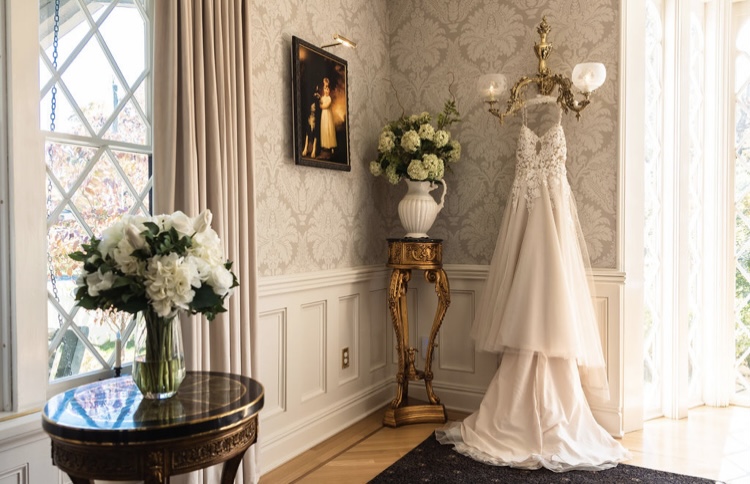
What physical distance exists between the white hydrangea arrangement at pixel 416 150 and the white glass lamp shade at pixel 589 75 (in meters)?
0.73

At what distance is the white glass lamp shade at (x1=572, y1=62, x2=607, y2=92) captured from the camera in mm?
3033

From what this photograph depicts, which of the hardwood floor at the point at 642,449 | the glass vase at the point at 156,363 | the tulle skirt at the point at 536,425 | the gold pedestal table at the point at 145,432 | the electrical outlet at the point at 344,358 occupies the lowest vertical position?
the hardwood floor at the point at 642,449

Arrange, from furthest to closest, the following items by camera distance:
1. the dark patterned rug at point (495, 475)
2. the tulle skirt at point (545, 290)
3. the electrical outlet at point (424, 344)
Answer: the electrical outlet at point (424, 344) → the tulle skirt at point (545, 290) → the dark patterned rug at point (495, 475)

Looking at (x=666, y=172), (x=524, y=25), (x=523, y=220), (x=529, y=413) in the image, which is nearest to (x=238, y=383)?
(x=529, y=413)

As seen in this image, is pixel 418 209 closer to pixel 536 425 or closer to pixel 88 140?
pixel 536 425

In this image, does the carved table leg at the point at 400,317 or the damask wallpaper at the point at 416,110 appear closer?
the damask wallpaper at the point at 416,110

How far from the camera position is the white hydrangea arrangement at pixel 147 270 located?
156cm

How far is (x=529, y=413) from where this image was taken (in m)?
3.04

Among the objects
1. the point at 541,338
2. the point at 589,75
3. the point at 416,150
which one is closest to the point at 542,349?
the point at 541,338

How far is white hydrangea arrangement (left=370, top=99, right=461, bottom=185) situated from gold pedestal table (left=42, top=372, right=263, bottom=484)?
203 centimetres

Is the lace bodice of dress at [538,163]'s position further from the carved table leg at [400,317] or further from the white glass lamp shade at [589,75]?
the carved table leg at [400,317]

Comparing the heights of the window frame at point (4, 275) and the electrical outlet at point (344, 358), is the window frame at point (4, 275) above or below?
above

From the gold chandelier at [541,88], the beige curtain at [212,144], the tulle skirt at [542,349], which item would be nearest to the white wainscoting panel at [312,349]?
the beige curtain at [212,144]

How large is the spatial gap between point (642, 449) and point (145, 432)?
2635 mm
